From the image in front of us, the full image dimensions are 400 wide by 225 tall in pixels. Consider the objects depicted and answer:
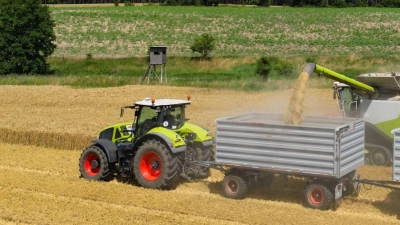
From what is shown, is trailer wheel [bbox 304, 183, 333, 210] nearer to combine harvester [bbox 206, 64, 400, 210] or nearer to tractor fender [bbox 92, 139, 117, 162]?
combine harvester [bbox 206, 64, 400, 210]

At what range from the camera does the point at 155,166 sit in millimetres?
15039

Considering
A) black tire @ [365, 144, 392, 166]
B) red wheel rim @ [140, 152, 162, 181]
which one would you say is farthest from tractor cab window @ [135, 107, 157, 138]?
black tire @ [365, 144, 392, 166]

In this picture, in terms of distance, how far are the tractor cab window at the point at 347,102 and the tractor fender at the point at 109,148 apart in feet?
22.2

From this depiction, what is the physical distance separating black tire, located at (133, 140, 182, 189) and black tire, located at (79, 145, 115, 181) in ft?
2.75

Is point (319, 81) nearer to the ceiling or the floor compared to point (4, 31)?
nearer to the floor

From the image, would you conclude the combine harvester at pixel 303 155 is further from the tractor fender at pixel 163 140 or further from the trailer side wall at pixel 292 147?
the tractor fender at pixel 163 140

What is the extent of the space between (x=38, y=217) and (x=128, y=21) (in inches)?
2600

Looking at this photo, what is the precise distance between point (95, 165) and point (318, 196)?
5806 millimetres

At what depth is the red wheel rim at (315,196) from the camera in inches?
515

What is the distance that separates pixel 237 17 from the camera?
8031 centimetres

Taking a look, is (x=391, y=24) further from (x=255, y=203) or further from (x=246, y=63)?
(x=255, y=203)

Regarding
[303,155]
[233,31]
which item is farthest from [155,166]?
[233,31]

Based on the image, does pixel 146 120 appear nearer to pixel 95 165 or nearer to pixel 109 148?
pixel 109 148

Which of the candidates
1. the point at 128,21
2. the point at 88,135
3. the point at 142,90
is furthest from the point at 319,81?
the point at 128,21
